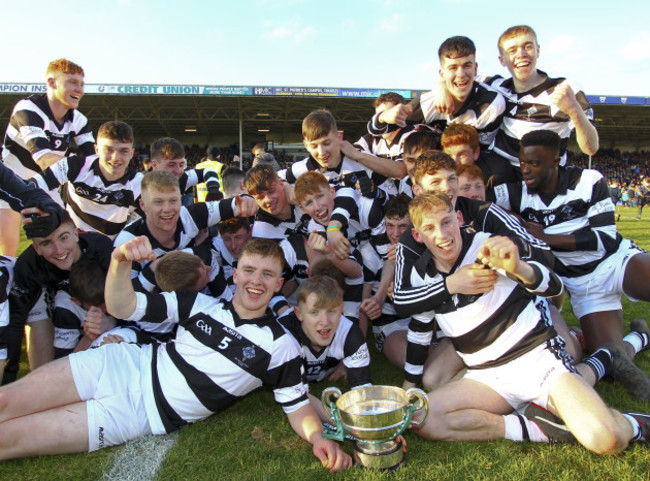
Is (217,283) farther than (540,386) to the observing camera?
Yes

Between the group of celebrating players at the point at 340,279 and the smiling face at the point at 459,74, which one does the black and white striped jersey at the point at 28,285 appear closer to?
the group of celebrating players at the point at 340,279

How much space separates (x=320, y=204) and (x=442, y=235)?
150cm

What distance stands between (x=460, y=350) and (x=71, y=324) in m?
2.81

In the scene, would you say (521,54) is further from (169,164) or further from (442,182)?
(169,164)

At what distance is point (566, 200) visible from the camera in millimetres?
3805

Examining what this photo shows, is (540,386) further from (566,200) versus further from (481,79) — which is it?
(481,79)

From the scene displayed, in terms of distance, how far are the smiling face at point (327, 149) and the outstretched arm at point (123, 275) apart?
2177 mm

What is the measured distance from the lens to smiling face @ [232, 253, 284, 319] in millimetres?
2801

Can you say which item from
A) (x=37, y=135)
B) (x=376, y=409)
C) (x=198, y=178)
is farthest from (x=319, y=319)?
(x=198, y=178)

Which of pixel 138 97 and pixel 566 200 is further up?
pixel 138 97

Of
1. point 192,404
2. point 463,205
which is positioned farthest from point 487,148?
point 192,404

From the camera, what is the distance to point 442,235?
8.87 ft

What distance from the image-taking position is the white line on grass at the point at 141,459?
2368mm

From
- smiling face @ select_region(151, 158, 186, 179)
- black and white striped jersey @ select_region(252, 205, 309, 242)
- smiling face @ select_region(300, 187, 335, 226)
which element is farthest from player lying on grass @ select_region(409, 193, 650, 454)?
smiling face @ select_region(151, 158, 186, 179)
